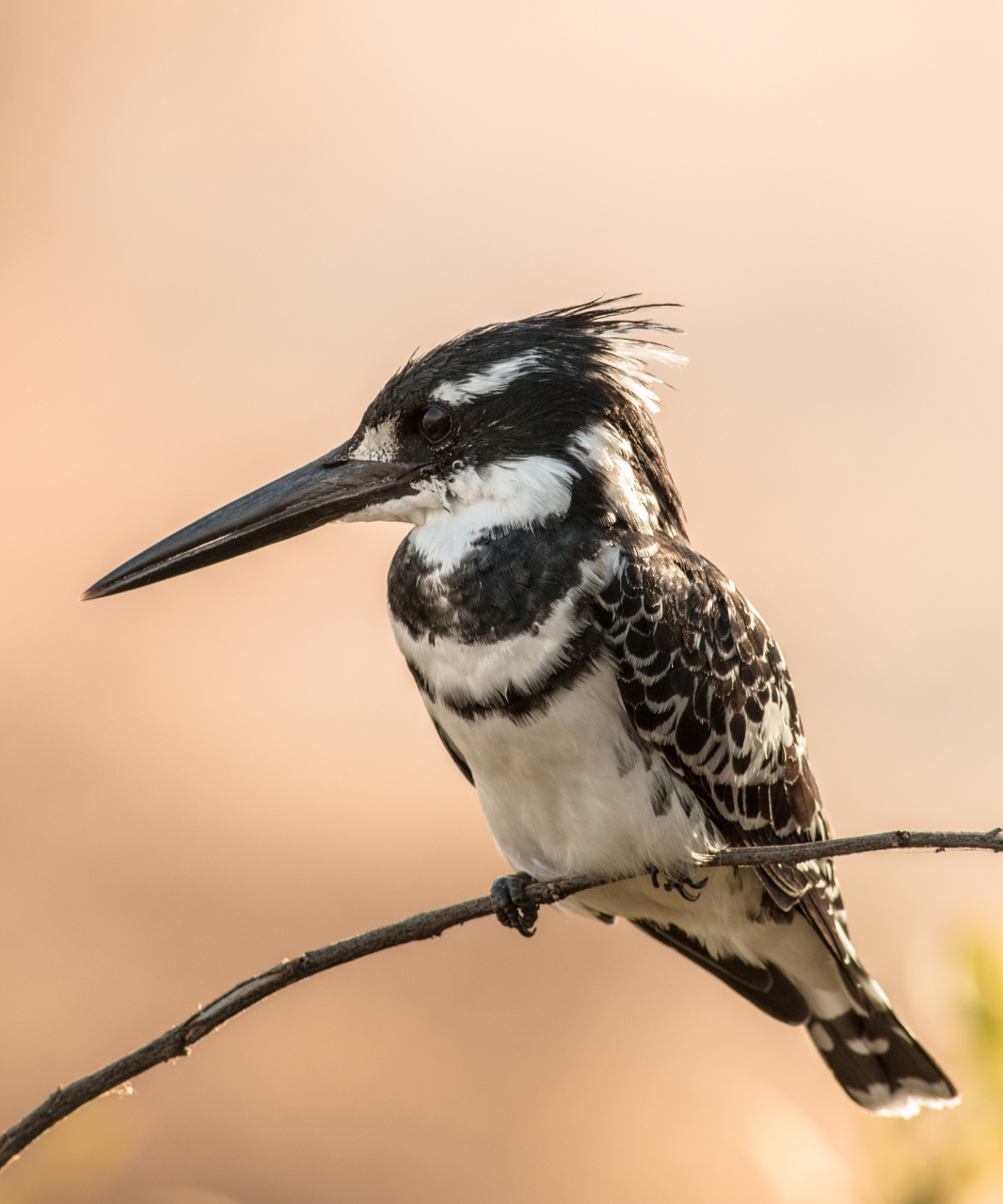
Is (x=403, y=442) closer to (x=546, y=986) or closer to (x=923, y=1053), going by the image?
(x=923, y=1053)

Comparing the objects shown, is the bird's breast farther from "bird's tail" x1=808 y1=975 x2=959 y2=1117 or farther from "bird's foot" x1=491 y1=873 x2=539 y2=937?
"bird's tail" x1=808 y1=975 x2=959 y2=1117

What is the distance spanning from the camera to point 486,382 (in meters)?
2.34

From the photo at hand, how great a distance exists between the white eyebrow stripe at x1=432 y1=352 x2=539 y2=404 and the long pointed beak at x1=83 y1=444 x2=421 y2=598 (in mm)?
158

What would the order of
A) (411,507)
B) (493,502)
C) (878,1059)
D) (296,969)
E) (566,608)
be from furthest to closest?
(878,1059)
(411,507)
(493,502)
(566,608)
(296,969)

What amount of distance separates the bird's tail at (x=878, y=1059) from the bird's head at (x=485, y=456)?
1372 millimetres

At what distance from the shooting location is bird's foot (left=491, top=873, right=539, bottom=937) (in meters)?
2.24

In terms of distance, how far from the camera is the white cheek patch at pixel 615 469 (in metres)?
2.30

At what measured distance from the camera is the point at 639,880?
2.50m

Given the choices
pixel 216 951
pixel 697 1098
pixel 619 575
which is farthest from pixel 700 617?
pixel 216 951

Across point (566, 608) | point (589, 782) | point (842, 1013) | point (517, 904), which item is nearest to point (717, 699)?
point (589, 782)

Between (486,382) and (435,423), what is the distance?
13cm

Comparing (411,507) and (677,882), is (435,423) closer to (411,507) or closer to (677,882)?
(411,507)

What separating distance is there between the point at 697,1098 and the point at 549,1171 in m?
0.64

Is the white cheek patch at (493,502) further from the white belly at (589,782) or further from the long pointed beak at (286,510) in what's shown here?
the white belly at (589,782)
